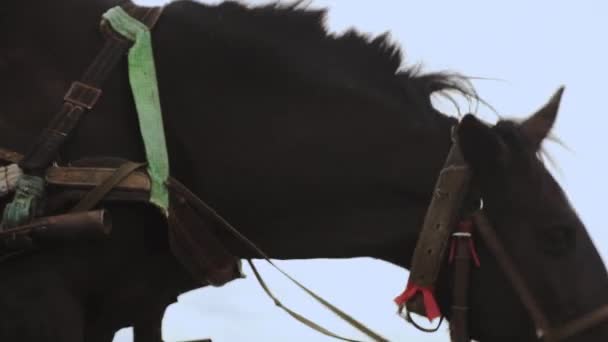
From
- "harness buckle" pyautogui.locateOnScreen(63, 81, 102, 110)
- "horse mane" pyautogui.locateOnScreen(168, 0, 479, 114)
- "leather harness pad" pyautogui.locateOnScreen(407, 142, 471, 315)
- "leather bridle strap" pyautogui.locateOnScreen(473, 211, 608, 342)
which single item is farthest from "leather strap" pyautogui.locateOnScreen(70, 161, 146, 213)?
"leather bridle strap" pyautogui.locateOnScreen(473, 211, 608, 342)

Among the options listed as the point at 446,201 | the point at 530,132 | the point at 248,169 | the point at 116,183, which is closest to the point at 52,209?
the point at 116,183

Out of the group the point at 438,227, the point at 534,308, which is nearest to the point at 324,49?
the point at 438,227

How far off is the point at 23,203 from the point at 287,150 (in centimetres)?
130

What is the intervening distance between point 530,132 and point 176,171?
1.77 meters

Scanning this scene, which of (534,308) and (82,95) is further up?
(82,95)

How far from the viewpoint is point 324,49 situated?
493cm

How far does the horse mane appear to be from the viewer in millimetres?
4828

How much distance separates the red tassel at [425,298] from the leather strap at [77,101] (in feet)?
5.69

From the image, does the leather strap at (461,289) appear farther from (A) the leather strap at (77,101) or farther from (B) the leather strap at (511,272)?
(A) the leather strap at (77,101)

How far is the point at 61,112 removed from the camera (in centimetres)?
431

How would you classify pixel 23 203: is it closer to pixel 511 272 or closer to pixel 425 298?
pixel 425 298

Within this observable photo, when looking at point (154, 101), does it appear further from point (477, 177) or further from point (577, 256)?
point (577, 256)

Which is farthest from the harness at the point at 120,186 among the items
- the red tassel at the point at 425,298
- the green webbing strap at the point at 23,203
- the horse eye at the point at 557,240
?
the horse eye at the point at 557,240

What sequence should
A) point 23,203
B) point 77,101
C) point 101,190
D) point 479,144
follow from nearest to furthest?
1. point 23,203
2. point 101,190
3. point 77,101
4. point 479,144
